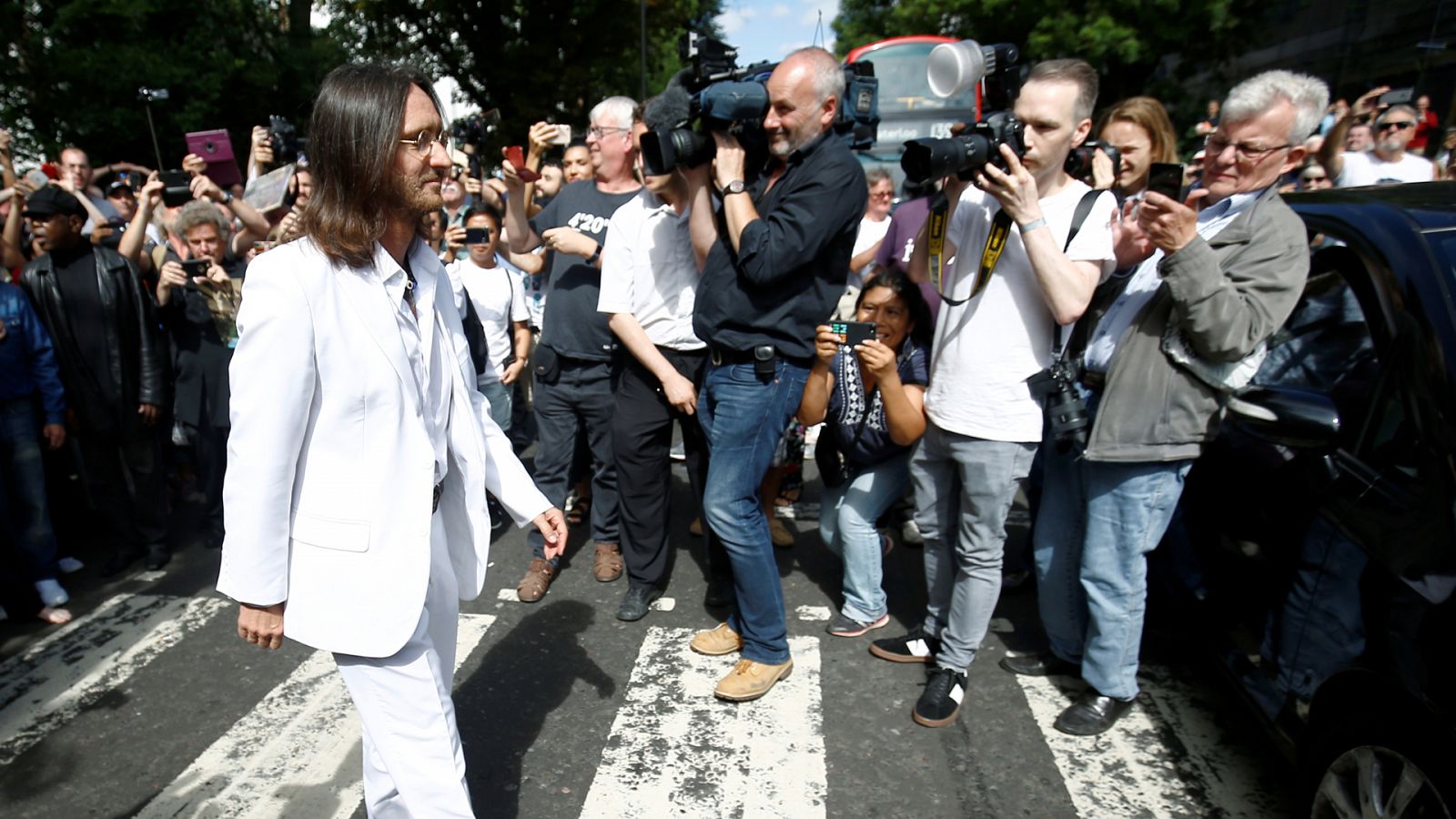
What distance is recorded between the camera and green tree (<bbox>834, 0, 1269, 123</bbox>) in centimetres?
1734

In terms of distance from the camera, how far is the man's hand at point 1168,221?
2408 millimetres

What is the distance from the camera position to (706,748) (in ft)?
9.68

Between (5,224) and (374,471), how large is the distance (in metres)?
4.83

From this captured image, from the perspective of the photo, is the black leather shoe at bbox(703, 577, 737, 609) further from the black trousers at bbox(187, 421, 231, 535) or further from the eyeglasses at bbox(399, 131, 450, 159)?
the black trousers at bbox(187, 421, 231, 535)

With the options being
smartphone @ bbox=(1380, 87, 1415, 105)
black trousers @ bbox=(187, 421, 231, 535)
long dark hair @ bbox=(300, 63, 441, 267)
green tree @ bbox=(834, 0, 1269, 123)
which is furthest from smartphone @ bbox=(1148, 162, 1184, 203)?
green tree @ bbox=(834, 0, 1269, 123)

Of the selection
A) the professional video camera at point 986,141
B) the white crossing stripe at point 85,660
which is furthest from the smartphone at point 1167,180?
the white crossing stripe at point 85,660

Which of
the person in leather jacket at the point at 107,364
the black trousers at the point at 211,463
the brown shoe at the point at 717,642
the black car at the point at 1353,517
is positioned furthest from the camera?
the black trousers at the point at 211,463

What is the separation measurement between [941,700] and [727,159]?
1.99 metres

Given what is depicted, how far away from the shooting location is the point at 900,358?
11.3 feet

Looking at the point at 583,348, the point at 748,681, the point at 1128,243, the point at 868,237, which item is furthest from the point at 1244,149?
the point at 868,237

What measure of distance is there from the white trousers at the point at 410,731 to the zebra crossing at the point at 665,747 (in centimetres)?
73

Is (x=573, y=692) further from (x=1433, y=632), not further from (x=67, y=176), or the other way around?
(x=67, y=176)

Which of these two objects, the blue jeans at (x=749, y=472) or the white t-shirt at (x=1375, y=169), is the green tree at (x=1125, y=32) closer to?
the white t-shirt at (x=1375, y=169)

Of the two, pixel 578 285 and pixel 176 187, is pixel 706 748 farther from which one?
pixel 176 187
